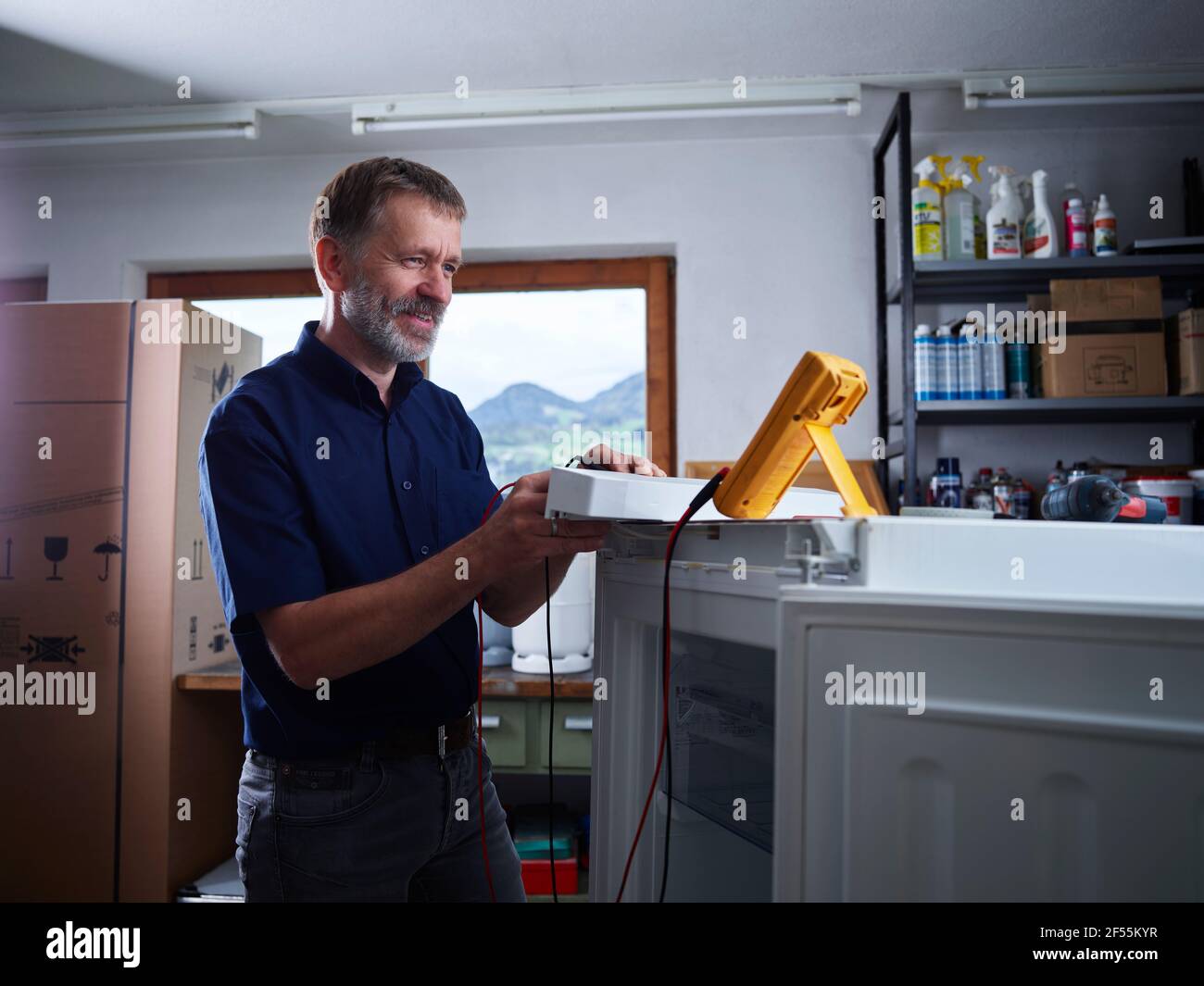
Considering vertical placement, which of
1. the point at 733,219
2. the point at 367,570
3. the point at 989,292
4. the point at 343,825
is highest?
the point at 733,219

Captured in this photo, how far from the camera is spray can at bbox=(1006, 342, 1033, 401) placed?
7.59 ft

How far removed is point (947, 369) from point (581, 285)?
1.20 metres

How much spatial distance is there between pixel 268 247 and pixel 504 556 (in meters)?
2.34

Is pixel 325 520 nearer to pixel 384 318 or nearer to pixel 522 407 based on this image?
pixel 384 318

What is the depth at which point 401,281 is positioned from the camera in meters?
1.17

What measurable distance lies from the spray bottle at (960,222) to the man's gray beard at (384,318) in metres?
1.72

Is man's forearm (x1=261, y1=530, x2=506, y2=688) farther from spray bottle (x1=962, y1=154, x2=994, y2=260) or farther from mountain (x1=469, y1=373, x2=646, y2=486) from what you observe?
spray bottle (x1=962, y1=154, x2=994, y2=260)

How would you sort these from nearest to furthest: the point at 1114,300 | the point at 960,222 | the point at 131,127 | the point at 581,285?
the point at 1114,300 < the point at 960,222 < the point at 131,127 < the point at 581,285

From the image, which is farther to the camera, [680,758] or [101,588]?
[101,588]

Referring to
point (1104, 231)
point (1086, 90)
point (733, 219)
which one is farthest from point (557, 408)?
point (1086, 90)

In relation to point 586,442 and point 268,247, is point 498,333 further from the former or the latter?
point 268,247

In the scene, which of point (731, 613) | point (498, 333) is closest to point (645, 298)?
point (498, 333)

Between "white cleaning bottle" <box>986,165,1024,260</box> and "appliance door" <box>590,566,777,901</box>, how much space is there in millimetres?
1812

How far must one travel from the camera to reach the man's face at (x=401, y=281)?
117 centimetres
